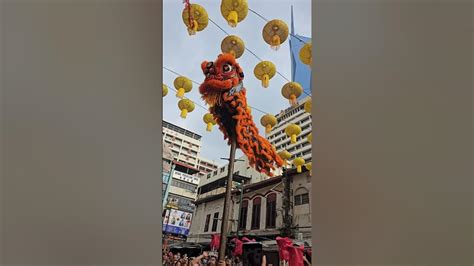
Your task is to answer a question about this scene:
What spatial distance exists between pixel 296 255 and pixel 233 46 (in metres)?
1.67

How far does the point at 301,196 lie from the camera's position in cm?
278

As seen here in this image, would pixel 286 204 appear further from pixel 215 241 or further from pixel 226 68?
pixel 226 68

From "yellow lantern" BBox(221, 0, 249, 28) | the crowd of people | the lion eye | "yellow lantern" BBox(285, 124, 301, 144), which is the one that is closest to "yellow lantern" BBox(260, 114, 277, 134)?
"yellow lantern" BBox(285, 124, 301, 144)

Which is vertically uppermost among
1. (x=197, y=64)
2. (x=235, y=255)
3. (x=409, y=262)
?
(x=197, y=64)

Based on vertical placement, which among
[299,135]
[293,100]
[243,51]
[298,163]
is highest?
[243,51]

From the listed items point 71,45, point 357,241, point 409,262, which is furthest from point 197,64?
point 409,262

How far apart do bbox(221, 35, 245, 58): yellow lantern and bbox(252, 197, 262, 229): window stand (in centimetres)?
117

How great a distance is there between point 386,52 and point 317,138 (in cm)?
42

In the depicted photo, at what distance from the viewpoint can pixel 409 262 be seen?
115 cm

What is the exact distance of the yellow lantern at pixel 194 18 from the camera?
2.51 meters

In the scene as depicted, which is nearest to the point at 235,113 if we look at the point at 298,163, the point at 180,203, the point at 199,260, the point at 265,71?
the point at 265,71

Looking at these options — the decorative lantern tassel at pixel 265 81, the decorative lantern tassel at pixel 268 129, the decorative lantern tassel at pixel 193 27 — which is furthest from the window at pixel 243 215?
the decorative lantern tassel at pixel 193 27

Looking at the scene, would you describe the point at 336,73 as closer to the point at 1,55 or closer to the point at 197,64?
the point at 1,55

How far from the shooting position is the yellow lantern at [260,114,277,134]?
9.56ft
